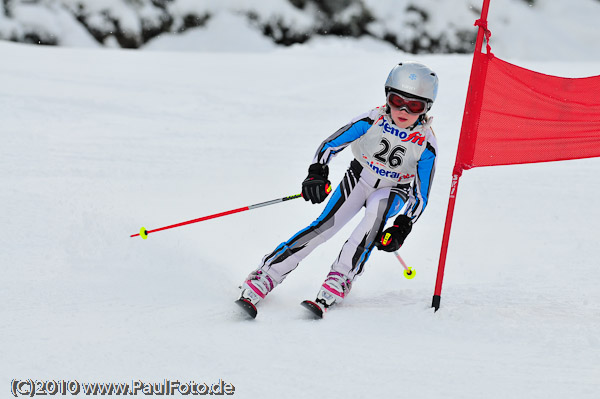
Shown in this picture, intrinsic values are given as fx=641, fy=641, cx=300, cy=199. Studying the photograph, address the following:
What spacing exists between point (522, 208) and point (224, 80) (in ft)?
16.9

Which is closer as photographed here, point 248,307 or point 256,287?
point 248,307

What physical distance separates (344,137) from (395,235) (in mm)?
640

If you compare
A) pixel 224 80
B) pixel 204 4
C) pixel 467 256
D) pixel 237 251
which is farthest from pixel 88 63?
pixel 204 4

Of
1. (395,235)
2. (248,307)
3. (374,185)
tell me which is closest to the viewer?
(248,307)

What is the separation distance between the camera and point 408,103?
10.8 ft

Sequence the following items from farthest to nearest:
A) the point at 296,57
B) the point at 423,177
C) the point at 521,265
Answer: the point at 296,57, the point at 521,265, the point at 423,177

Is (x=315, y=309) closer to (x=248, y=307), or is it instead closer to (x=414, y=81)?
(x=248, y=307)

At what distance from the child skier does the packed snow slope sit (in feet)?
0.62

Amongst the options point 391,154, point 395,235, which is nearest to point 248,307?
point 395,235

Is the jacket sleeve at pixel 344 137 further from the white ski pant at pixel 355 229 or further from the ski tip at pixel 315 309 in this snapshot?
the ski tip at pixel 315 309

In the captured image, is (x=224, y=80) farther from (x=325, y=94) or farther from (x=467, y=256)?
(x=467, y=256)

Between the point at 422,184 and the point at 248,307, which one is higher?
the point at 422,184

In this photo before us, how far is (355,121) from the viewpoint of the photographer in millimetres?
3512

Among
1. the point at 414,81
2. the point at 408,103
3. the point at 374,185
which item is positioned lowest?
the point at 374,185
